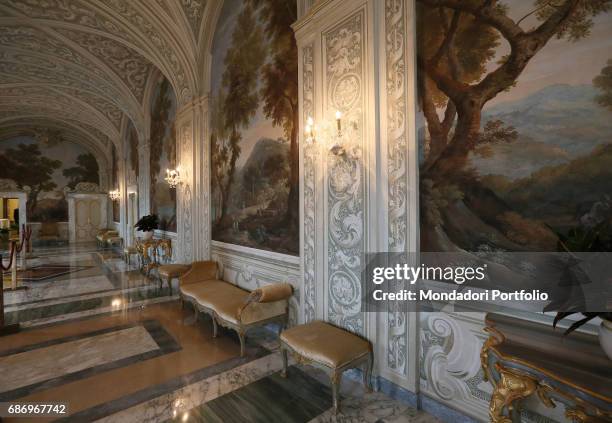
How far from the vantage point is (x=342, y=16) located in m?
3.11

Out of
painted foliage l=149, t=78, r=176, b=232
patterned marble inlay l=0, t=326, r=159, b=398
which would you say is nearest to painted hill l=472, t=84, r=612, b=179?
patterned marble inlay l=0, t=326, r=159, b=398

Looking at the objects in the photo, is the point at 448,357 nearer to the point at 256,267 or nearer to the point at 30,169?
the point at 256,267

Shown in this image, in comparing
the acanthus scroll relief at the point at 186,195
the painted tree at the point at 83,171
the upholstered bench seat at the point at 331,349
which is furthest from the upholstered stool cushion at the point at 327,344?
the painted tree at the point at 83,171

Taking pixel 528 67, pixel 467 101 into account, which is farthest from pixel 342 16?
pixel 528 67

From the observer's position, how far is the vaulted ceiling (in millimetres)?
5844

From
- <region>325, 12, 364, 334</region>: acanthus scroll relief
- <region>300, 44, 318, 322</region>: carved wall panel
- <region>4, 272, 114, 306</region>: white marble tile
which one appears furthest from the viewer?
<region>4, 272, 114, 306</region>: white marble tile

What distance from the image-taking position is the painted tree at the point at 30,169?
15.5 m

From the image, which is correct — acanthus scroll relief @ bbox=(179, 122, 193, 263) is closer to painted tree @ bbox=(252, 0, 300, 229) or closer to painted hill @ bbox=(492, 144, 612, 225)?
painted tree @ bbox=(252, 0, 300, 229)

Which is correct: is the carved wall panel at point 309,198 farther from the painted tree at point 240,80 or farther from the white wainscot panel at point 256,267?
the painted tree at point 240,80

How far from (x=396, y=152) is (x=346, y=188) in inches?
26.7

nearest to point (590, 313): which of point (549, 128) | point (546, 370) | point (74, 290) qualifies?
point (546, 370)

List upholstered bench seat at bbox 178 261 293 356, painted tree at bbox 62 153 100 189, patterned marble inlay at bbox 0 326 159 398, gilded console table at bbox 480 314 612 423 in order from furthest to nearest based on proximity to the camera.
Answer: painted tree at bbox 62 153 100 189, upholstered bench seat at bbox 178 261 293 356, patterned marble inlay at bbox 0 326 159 398, gilded console table at bbox 480 314 612 423

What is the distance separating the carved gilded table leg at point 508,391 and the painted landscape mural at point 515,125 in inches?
30.7

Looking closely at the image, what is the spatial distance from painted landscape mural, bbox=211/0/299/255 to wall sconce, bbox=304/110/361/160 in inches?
17.5
